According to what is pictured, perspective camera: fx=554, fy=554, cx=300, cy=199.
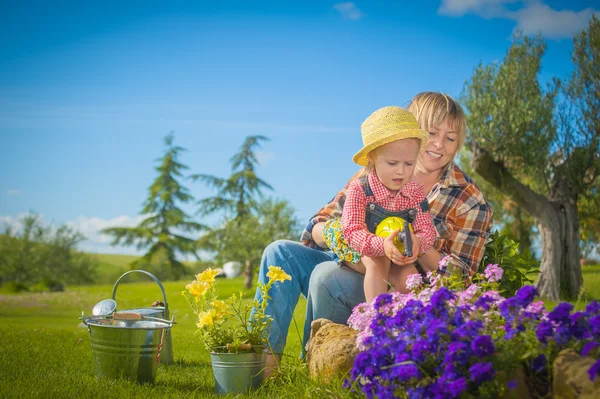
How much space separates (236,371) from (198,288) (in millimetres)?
616

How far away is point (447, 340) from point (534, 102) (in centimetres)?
1282

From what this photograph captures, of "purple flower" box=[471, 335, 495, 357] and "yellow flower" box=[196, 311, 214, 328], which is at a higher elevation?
"purple flower" box=[471, 335, 495, 357]

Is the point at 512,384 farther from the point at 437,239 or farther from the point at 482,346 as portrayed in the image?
the point at 437,239

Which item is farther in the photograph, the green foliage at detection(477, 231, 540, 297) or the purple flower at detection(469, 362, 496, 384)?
the green foliage at detection(477, 231, 540, 297)

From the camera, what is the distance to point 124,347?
3.89m

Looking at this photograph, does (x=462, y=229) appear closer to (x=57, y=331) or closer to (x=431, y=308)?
(x=431, y=308)

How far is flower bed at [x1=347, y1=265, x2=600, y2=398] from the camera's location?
2500 mm

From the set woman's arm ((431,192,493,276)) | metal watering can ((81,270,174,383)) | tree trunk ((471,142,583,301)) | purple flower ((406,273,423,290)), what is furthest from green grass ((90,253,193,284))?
purple flower ((406,273,423,290))

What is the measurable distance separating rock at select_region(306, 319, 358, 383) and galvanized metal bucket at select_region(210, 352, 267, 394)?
396 millimetres

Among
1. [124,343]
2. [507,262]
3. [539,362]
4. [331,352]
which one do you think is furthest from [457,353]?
[124,343]

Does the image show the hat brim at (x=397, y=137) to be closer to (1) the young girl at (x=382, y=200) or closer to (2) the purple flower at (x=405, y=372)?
(1) the young girl at (x=382, y=200)

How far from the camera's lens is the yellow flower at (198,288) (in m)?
3.80

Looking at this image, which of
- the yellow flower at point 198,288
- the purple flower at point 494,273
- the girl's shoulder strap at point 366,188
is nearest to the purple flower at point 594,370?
the purple flower at point 494,273

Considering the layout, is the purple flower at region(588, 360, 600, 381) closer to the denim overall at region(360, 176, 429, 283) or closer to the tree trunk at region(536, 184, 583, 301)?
the denim overall at region(360, 176, 429, 283)
